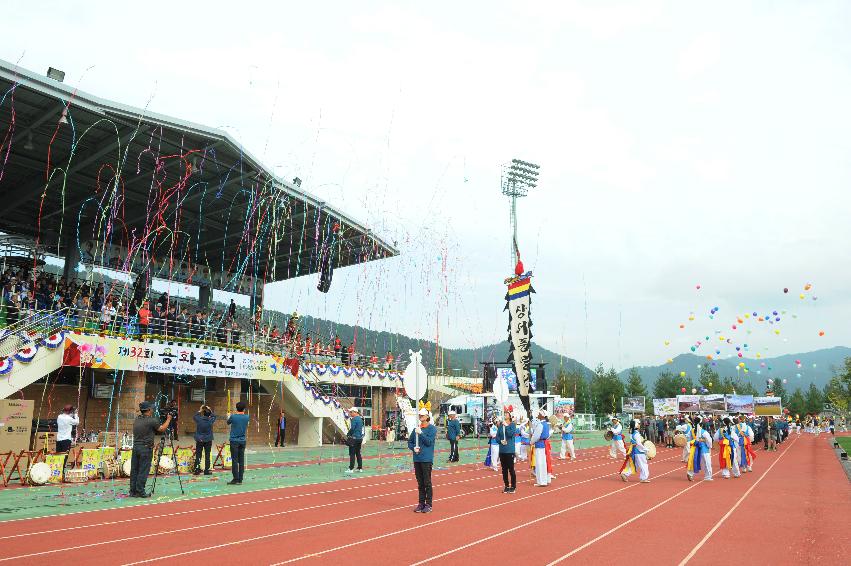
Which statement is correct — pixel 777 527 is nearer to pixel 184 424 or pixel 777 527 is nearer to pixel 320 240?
pixel 184 424

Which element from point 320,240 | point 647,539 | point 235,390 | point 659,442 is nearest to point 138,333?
point 235,390

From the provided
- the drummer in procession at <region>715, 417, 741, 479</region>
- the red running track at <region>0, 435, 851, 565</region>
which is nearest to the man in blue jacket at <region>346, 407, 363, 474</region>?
the red running track at <region>0, 435, 851, 565</region>

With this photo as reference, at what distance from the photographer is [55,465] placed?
14.0 m

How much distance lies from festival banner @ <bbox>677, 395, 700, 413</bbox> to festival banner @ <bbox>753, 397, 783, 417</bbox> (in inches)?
163

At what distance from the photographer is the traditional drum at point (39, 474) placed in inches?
530

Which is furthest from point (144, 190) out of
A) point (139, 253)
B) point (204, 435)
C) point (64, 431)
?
point (204, 435)

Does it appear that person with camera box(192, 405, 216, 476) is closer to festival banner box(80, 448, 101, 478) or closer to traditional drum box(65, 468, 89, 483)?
festival banner box(80, 448, 101, 478)

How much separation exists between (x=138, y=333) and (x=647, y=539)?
19.6m

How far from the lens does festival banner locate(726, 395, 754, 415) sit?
45031 mm

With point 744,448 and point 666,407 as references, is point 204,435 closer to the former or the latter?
point 744,448

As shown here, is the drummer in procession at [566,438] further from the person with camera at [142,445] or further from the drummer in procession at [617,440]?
the person with camera at [142,445]

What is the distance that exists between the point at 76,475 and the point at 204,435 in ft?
9.42

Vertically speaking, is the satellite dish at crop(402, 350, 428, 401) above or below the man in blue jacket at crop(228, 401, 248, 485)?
above

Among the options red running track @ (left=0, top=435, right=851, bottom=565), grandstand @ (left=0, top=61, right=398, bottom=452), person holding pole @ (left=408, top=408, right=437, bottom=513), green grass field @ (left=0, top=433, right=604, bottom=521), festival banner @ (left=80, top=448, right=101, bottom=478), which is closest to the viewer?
red running track @ (left=0, top=435, right=851, bottom=565)
